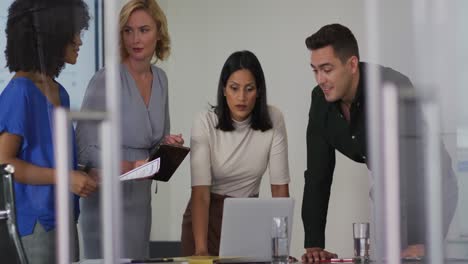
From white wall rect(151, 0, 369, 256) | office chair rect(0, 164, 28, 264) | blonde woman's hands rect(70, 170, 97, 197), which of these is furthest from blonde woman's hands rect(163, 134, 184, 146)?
white wall rect(151, 0, 369, 256)

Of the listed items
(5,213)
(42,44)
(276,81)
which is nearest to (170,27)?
(276,81)

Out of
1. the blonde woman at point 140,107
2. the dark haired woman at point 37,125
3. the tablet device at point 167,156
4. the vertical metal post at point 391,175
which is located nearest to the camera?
the vertical metal post at point 391,175

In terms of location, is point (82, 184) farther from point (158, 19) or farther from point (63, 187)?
point (158, 19)

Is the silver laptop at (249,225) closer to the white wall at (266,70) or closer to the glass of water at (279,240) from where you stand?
the glass of water at (279,240)

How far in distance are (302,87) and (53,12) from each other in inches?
148

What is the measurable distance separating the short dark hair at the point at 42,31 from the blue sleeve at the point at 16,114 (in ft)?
0.37

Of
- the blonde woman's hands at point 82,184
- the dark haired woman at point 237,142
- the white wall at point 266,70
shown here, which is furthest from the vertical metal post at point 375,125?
the white wall at point 266,70

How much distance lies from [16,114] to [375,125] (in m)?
1.79

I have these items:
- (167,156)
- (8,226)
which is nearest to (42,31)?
(167,156)

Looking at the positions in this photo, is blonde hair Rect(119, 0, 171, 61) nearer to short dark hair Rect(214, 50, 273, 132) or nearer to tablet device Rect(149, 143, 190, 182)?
short dark hair Rect(214, 50, 273, 132)

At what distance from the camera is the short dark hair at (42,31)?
3473mm

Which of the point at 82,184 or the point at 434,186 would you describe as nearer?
the point at 434,186

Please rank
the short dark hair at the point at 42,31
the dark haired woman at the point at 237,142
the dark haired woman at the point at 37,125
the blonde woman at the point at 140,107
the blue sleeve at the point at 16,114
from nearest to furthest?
1. the short dark hair at the point at 42,31
2. the dark haired woman at the point at 37,125
3. the blue sleeve at the point at 16,114
4. the blonde woman at the point at 140,107
5. the dark haired woman at the point at 237,142

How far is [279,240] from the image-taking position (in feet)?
12.3
